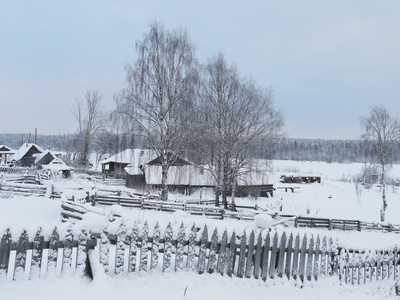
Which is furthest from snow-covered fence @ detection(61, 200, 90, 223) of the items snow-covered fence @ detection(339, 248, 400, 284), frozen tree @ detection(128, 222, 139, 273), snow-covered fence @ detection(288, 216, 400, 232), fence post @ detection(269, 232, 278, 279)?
snow-covered fence @ detection(288, 216, 400, 232)

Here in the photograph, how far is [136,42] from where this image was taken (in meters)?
18.7

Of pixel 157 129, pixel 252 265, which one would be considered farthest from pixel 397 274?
pixel 157 129

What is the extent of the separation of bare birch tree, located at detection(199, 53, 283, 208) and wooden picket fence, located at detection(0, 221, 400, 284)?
1296 centimetres

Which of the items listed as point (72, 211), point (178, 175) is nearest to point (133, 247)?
point (72, 211)

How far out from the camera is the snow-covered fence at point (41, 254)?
420cm

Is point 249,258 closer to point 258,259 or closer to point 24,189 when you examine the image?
point 258,259

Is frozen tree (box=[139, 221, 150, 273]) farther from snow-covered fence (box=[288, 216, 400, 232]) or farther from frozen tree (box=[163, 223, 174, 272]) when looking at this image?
snow-covered fence (box=[288, 216, 400, 232])

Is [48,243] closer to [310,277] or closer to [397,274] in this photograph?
[310,277]

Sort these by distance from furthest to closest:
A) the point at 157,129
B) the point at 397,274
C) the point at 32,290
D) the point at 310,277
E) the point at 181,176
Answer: the point at 181,176 → the point at 157,129 → the point at 397,274 → the point at 310,277 → the point at 32,290

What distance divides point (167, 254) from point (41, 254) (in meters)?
1.99

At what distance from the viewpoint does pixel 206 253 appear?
582 cm

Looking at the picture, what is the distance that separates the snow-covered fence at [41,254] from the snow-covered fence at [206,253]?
31 centimetres

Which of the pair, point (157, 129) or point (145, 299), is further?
point (157, 129)

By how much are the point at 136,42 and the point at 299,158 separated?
454 feet
